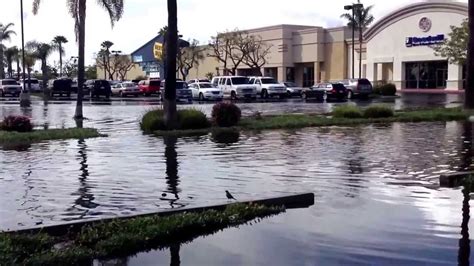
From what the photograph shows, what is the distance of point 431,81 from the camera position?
71.4 m

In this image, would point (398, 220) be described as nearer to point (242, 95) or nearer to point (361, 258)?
point (361, 258)

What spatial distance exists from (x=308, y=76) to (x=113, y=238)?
8108cm

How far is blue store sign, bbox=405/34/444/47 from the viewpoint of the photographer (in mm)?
67562

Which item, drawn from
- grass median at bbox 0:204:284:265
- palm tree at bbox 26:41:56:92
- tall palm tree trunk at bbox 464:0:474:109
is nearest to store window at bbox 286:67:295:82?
palm tree at bbox 26:41:56:92

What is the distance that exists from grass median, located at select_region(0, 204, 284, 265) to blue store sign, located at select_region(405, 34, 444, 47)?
62712 mm

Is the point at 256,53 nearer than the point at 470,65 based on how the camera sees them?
No

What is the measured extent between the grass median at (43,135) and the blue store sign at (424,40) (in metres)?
51.8

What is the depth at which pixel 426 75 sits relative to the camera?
72188 millimetres

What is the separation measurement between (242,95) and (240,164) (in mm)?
41160

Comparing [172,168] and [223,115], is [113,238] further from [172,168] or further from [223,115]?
[223,115]

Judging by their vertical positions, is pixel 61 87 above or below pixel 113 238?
above

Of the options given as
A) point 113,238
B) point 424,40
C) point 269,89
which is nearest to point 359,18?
point 424,40

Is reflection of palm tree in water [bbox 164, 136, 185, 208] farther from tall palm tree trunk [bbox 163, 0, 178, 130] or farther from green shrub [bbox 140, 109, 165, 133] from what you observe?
green shrub [bbox 140, 109, 165, 133]

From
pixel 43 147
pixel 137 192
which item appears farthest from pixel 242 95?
pixel 137 192
